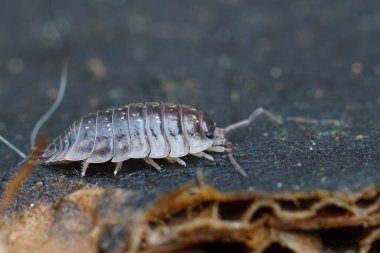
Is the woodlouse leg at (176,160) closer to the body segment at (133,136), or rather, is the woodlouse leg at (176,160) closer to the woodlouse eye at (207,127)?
the body segment at (133,136)

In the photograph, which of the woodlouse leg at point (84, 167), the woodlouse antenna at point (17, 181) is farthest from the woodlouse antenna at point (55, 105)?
the woodlouse leg at point (84, 167)

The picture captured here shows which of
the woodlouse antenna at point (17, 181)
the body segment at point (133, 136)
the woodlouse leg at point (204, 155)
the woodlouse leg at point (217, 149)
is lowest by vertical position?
the woodlouse antenna at point (17, 181)

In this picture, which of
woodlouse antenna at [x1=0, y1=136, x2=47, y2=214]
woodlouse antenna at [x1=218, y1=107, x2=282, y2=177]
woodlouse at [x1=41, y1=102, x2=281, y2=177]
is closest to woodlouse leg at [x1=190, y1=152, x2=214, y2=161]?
woodlouse at [x1=41, y1=102, x2=281, y2=177]

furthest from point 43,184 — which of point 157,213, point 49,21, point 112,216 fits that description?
point 49,21

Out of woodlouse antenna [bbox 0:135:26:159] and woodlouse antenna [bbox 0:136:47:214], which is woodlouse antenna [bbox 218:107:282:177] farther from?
woodlouse antenna [bbox 0:135:26:159]

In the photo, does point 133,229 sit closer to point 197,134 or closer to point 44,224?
point 44,224

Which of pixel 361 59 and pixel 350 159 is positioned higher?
pixel 361 59
